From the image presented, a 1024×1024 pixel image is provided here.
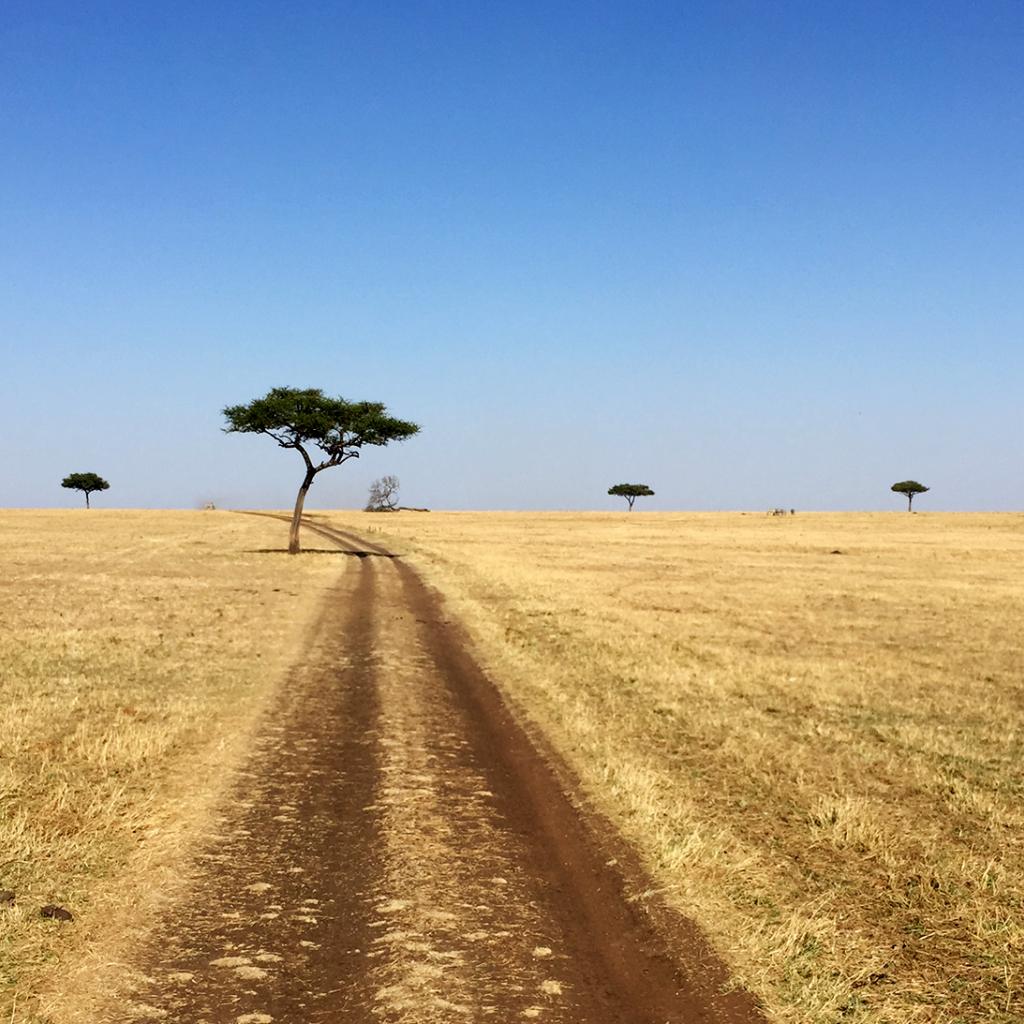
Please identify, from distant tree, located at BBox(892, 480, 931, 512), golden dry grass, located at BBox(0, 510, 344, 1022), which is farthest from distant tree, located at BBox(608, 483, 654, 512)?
golden dry grass, located at BBox(0, 510, 344, 1022)

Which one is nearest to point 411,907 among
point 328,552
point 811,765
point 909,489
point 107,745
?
point 107,745

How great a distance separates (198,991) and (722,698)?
11375mm

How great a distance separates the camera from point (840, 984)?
5.84m

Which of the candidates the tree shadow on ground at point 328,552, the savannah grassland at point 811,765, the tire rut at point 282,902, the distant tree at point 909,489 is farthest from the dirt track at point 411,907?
the distant tree at point 909,489

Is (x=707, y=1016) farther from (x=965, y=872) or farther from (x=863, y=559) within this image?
(x=863, y=559)

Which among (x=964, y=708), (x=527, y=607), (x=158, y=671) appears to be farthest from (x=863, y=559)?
(x=158, y=671)

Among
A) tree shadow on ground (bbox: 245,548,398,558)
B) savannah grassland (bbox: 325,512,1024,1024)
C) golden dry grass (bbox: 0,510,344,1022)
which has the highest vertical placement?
tree shadow on ground (bbox: 245,548,398,558)

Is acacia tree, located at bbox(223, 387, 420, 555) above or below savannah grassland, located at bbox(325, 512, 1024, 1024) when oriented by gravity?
above

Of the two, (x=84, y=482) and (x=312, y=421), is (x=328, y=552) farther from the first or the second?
(x=84, y=482)

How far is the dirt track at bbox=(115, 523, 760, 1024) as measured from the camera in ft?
17.9

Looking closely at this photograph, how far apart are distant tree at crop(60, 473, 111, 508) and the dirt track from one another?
17046 cm

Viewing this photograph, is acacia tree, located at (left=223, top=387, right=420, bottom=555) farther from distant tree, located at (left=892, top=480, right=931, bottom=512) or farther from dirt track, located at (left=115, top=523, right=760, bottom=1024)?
distant tree, located at (left=892, top=480, right=931, bottom=512)

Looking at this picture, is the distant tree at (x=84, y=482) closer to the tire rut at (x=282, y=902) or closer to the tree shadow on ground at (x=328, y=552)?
the tree shadow on ground at (x=328, y=552)

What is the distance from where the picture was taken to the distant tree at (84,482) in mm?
160775
